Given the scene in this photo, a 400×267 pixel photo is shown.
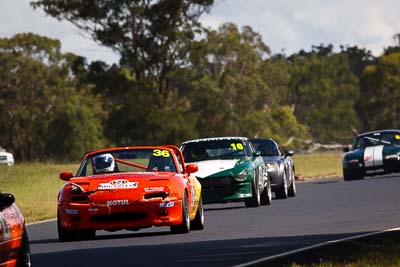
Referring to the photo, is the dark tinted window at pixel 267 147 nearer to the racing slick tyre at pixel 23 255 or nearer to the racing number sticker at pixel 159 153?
the racing number sticker at pixel 159 153

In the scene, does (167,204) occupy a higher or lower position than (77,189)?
lower

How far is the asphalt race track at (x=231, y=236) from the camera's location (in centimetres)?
1570

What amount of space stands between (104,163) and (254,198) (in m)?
7.45

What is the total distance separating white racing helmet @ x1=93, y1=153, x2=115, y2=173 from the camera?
67.1ft

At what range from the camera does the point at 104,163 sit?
20531mm

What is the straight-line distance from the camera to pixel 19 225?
44.7ft

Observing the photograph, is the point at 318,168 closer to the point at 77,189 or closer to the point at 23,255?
the point at 77,189

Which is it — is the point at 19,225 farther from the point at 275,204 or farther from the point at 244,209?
the point at 275,204

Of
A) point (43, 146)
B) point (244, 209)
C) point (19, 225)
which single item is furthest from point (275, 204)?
point (43, 146)

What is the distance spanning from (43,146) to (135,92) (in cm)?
2577

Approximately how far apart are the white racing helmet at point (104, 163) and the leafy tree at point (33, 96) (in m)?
79.8

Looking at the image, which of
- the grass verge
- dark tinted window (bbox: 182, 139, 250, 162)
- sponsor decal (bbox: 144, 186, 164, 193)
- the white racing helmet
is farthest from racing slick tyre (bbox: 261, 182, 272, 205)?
the grass verge

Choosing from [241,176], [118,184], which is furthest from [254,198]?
[118,184]

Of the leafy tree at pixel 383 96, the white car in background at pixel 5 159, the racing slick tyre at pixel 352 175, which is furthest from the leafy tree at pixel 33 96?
the racing slick tyre at pixel 352 175
